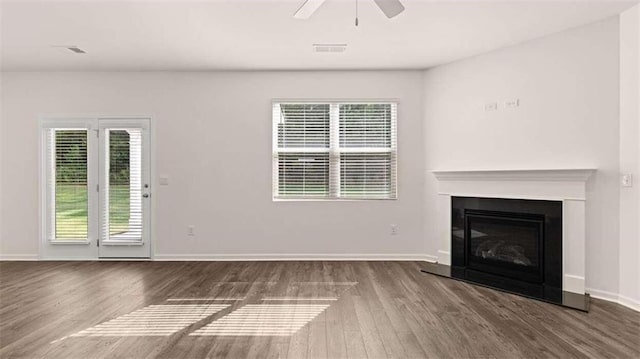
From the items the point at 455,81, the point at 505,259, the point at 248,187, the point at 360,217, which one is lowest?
the point at 505,259

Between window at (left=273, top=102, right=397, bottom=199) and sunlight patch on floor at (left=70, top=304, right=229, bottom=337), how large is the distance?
7.78ft

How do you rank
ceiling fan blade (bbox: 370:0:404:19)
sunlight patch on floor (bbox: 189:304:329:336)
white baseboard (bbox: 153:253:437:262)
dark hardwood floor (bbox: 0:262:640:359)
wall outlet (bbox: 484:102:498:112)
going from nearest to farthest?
1. ceiling fan blade (bbox: 370:0:404:19)
2. dark hardwood floor (bbox: 0:262:640:359)
3. sunlight patch on floor (bbox: 189:304:329:336)
4. wall outlet (bbox: 484:102:498:112)
5. white baseboard (bbox: 153:253:437:262)

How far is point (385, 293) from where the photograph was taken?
3848 mm

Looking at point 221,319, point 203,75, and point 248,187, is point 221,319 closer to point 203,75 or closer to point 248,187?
point 248,187

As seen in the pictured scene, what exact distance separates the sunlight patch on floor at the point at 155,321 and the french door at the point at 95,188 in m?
2.39

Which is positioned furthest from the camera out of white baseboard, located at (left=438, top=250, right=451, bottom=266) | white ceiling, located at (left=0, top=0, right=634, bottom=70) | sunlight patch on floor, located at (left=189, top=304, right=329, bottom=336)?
white baseboard, located at (left=438, top=250, right=451, bottom=266)

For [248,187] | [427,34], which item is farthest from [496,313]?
[248,187]

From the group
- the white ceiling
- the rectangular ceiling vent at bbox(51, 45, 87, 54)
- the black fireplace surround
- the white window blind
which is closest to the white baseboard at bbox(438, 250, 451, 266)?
→ the black fireplace surround

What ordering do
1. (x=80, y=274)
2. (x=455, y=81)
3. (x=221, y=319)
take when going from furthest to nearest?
(x=455, y=81) < (x=80, y=274) < (x=221, y=319)

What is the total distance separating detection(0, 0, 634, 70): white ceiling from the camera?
3.42 meters

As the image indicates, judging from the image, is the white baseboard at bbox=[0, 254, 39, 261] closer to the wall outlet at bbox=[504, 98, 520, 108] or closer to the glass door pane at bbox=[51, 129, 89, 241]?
the glass door pane at bbox=[51, 129, 89, 241]

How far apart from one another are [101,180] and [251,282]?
2917 mm

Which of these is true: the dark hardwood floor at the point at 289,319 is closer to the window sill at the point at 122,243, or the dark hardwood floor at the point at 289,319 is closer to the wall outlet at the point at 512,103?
the window sill at the point at 122,243

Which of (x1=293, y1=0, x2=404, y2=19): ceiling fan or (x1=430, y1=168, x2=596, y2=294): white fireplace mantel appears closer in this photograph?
(x1=293, y1=0, x2=404, y2=19): ceiling fan
